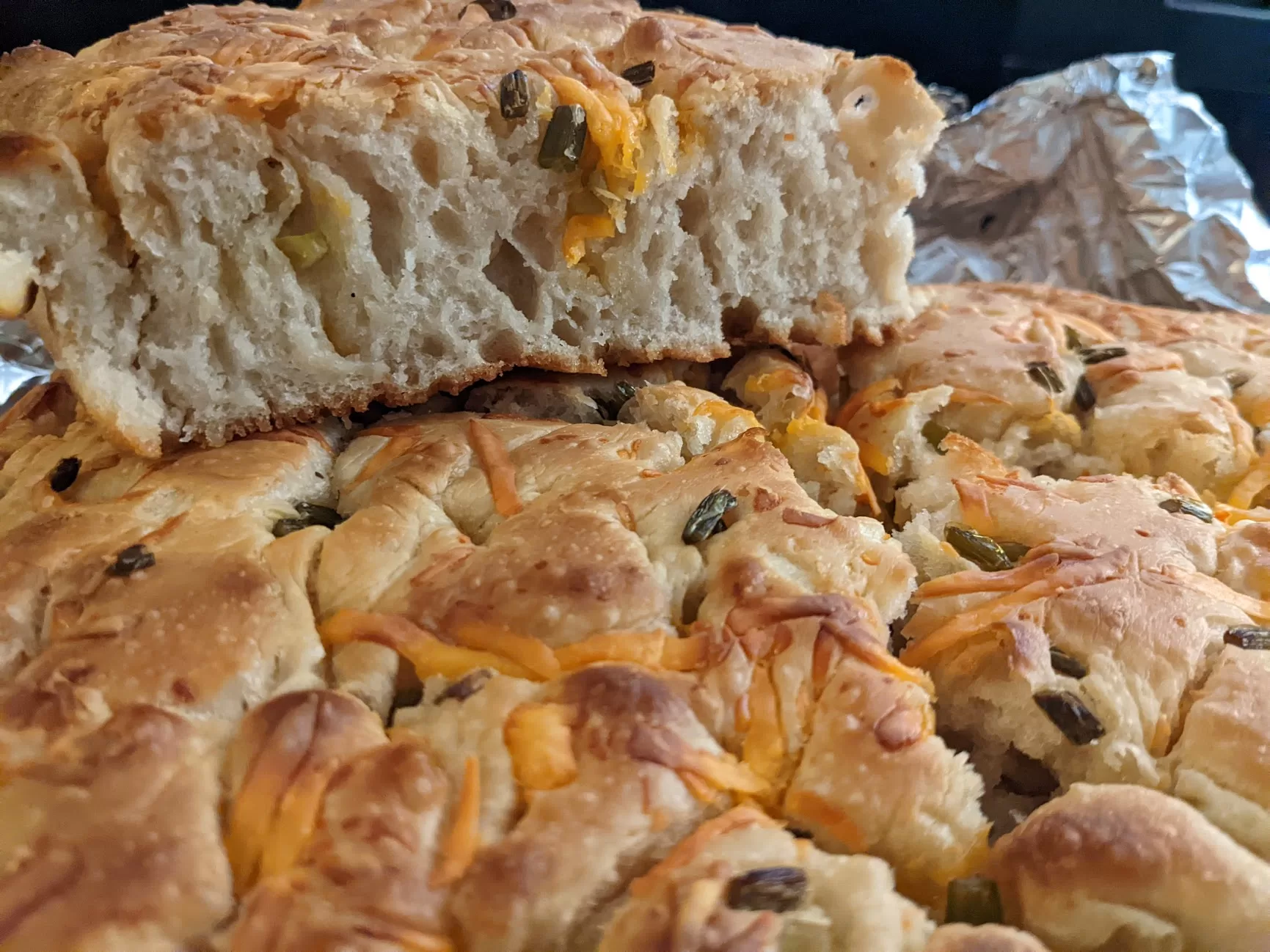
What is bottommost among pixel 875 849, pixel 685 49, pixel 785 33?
pixel 875 849

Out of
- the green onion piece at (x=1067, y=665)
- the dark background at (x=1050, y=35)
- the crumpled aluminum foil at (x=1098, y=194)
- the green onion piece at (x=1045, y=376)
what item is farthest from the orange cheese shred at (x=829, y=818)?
the dark background at (x=1050, y=35)

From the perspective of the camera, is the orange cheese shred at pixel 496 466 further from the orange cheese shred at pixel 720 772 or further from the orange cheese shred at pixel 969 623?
the orange cheese shred at pixel 969 623

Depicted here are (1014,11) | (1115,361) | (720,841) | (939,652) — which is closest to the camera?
(720,841)

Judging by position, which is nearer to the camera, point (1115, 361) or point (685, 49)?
point (685, 49)

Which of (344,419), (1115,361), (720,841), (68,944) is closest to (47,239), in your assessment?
(344,419)

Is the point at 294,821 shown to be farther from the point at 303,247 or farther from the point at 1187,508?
the point at 1187,508

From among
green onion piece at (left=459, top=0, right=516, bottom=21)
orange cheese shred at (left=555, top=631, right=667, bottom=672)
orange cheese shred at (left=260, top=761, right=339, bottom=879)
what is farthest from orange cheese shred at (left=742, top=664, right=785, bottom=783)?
green onion piece at (left=459, top=0, right=516, bottom=21)

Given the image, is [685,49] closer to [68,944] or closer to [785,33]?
[68,944]
